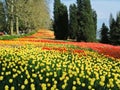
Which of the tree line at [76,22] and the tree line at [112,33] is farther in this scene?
the tree line at [112,33]

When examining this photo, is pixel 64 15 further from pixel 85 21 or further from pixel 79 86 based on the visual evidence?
pixel 79 86

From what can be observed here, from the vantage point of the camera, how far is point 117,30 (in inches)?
1857

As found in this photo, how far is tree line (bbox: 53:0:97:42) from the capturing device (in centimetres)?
3920

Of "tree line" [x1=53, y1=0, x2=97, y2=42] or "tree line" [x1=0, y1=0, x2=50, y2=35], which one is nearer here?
"tree line" [x1=53, y1=0, x2=97, y2=42]

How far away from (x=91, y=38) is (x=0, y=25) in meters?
43.7

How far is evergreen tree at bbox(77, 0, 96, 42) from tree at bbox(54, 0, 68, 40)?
20.3 ft

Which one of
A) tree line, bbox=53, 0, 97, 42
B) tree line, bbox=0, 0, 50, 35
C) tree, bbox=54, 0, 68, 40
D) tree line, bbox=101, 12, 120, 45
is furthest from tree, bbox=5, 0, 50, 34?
tree line, bbox=101, 12, 120, 45

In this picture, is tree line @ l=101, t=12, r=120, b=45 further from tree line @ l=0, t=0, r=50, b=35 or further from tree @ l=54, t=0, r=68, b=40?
tree line @ l=0, t=0, r=50, b=35

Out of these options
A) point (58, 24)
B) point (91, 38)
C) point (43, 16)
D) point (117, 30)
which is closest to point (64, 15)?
point (58, 24)

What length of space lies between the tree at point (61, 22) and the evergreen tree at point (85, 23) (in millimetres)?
6173

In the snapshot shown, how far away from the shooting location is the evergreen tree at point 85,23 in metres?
38.9

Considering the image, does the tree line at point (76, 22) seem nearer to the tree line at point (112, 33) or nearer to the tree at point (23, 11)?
the tree line at point (112, 33)

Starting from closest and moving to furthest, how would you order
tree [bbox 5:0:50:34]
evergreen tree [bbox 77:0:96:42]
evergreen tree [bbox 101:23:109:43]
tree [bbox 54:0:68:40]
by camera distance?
evergreen tree [bbox 77:0:96:42]
tree [bbox 54:0:68:40]
evergreen tree [bbox 101:23:109:43]
tree [bbox 5:0:50:34]

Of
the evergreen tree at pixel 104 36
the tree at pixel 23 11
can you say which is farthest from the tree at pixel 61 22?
the tree at pixel 23 11
